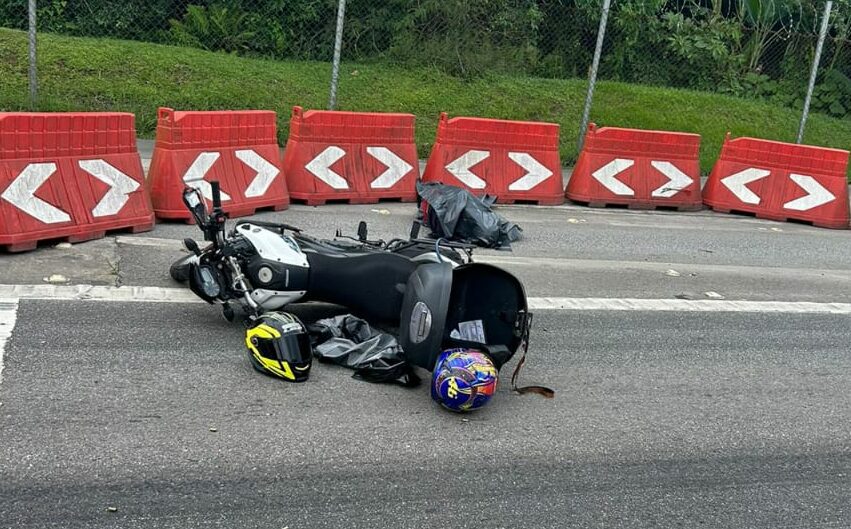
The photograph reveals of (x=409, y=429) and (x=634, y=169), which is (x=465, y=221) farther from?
(x=409, y=429)

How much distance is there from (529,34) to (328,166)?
7.69 metres

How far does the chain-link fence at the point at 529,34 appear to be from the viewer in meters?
15.5

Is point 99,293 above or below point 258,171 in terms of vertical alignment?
below

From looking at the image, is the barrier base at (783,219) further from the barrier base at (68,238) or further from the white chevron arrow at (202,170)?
the barrier base at (68,238)

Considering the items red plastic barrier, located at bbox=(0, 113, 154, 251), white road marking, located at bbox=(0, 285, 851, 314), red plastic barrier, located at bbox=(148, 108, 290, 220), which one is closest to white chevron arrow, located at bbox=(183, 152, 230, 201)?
red plastic barrier, located at bbox=(148, 108, 290, 220)

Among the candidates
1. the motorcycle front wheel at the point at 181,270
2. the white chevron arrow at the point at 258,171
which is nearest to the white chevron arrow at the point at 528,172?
the white chevron arrow at the point at 258,171

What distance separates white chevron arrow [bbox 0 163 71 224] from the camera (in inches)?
290

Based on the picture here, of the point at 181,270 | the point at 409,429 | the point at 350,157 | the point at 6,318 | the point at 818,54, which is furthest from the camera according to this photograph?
the point at 818,54

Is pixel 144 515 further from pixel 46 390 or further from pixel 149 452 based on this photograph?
pixel 46 390

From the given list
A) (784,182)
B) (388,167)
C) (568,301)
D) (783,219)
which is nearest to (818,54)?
(784,182)

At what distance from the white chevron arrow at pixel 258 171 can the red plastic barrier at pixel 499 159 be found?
227 cm

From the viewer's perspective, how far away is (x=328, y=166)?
420 inches

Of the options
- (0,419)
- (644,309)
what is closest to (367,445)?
(0,419)

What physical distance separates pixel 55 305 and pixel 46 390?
144cm
